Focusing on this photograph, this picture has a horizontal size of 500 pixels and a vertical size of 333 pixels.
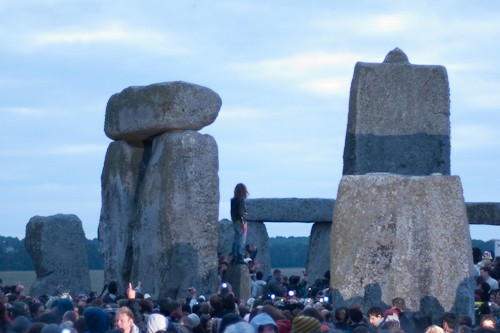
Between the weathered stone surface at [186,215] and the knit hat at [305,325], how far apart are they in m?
7.96

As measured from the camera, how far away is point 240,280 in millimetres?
16781

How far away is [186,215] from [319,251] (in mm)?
7333

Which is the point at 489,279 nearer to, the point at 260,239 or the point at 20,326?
the point at 20,326

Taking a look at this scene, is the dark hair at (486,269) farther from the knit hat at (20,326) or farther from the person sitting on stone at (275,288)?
the knit hat at (20,326)

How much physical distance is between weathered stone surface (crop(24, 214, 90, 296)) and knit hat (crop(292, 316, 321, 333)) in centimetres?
1126

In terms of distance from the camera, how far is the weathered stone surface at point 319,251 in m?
23.4

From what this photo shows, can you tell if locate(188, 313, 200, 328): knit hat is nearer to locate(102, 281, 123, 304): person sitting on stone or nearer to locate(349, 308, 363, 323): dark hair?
locate(349, 308, 363, 323): dark hair

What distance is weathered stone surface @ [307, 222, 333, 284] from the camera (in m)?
23.4

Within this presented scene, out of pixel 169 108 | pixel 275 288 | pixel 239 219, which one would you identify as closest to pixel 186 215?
pixel 239 219

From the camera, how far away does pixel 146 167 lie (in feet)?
59.7

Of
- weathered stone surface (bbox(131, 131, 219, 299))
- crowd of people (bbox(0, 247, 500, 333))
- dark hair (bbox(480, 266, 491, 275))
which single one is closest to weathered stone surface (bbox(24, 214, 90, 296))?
weathered stone surface (bbox(131, 131, 219, 299))

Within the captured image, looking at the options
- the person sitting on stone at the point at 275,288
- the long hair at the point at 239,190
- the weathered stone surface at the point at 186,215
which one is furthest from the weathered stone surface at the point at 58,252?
the person sitting on stone at the point at 275,288

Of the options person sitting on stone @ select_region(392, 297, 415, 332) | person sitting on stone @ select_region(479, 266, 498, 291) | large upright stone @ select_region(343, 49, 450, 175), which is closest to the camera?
person sitting on stone @ select_region(392, 297, 415, 332)

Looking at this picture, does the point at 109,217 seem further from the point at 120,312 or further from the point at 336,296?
the point at 120,312
